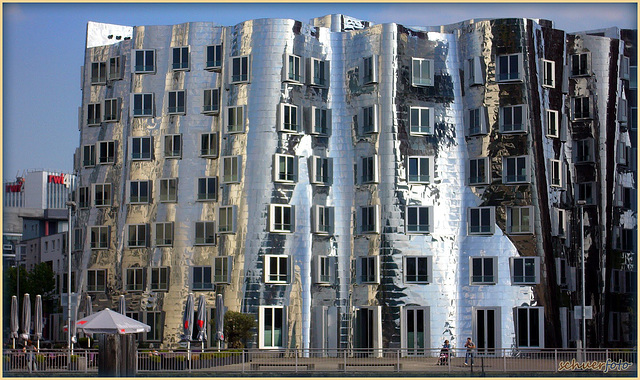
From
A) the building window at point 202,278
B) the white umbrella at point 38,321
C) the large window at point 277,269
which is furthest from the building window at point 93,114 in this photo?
the white umbrella at point 38,321

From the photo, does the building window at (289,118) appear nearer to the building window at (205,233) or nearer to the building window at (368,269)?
the building window at (205,233)

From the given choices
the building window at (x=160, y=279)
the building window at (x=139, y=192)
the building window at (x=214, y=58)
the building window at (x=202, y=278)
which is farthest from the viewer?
the building window at (x=139, y=192)

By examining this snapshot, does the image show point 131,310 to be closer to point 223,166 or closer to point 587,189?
point 223,166

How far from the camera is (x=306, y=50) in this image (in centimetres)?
8144

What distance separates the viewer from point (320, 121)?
266 feet

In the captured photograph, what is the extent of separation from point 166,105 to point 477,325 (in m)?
27.3

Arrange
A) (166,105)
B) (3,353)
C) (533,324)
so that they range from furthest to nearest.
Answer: (166,105)
(533,324)
(3,353)

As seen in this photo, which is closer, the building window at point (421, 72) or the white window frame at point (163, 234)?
the building window at point (421, 72)

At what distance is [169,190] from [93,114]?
364 inches

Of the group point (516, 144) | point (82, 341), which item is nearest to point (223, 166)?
point (82, 341)

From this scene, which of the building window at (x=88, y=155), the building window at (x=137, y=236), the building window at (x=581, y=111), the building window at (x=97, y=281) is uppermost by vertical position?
the building window at (x=581, y=111)

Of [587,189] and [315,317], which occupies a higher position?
[587,189]

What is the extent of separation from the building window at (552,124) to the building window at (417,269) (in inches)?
498

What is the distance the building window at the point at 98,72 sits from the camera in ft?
281
